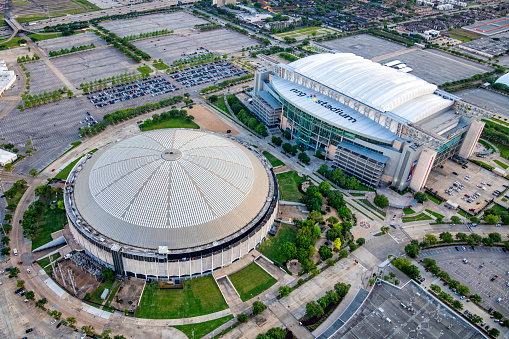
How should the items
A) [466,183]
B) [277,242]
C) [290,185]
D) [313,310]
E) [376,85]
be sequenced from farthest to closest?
[376,85], [466,183], [290,185], [277,242], [313,310]

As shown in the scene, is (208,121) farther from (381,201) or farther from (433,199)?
(433,199)

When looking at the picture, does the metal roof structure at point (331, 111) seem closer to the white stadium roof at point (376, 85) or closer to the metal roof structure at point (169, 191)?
the white stadium roof at point (376, 85)

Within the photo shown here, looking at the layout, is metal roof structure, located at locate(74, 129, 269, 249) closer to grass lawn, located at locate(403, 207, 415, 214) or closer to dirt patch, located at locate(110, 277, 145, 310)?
dirt patch, located at locate(110, 277, 145, 310)

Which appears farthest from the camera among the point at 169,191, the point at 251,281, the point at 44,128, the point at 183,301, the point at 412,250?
the point at 44,128

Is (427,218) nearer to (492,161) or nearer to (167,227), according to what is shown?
(492,161)

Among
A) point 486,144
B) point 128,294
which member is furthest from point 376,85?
point 128,294

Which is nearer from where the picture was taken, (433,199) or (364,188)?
(433,199)

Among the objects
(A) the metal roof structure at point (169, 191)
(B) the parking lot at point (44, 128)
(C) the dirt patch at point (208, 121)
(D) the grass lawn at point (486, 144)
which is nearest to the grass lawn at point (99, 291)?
(A) the metal roof structure at point (169, 191)

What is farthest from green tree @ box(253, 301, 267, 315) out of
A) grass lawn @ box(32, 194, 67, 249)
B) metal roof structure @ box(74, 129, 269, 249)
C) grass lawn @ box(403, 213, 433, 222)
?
grass lawn @ box(32, 194, 67, 249)
